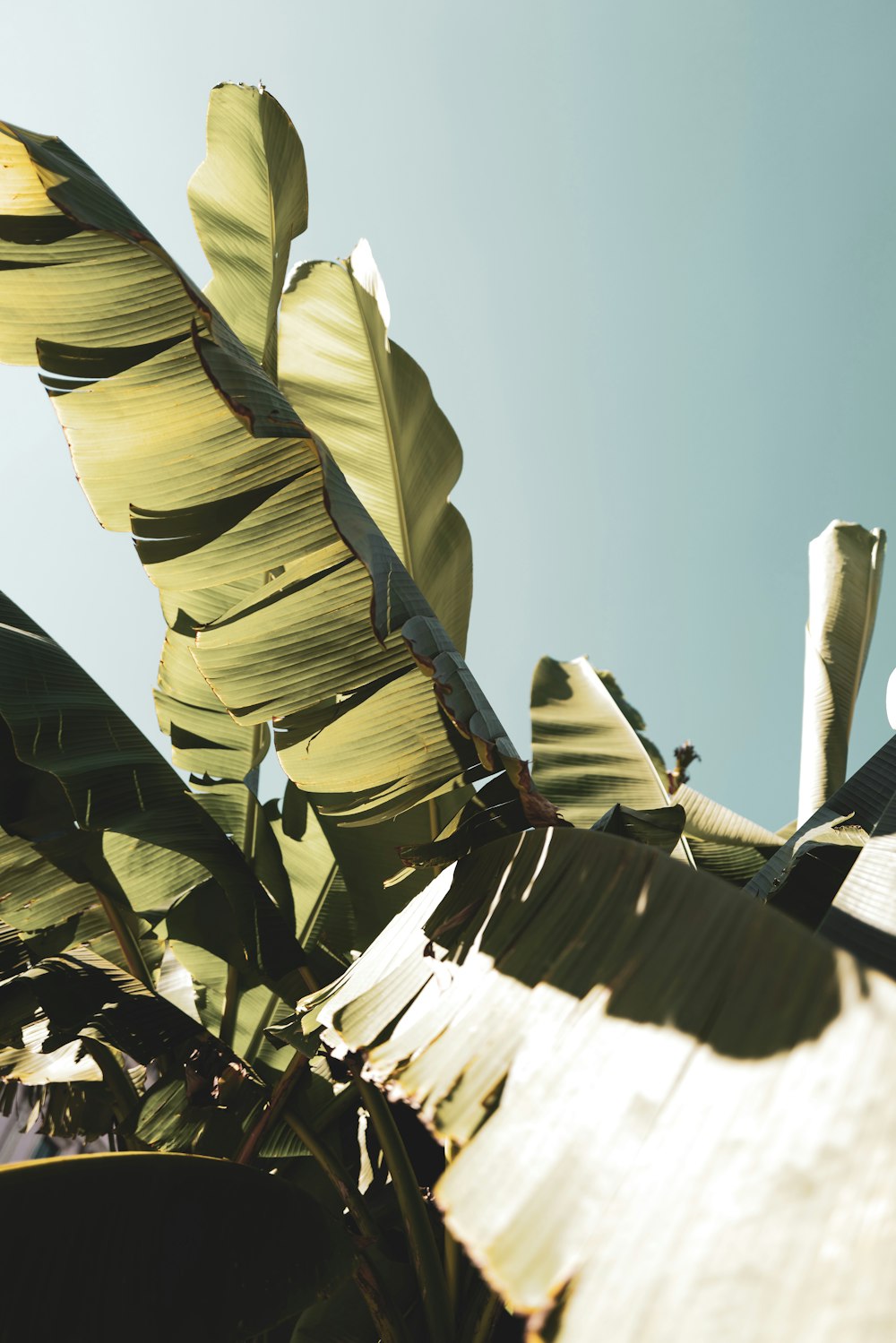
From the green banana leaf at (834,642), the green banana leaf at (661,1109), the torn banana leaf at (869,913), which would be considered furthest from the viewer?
the green banana leaf at (834,642)

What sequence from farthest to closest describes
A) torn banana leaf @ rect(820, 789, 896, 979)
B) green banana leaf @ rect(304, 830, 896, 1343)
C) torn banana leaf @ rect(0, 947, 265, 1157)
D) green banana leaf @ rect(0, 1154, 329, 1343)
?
torn banana leaf @ rect(0, 947, 265, 1157)
green banana leaf @ rect(0, 1154, 329, 1343)
torn banana leaf @ rect(820, 789, 896, 979)
green banana leaf @ rect(304, 830, 896, 1343)

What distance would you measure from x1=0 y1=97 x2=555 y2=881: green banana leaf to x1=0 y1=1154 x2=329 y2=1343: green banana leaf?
0.60 meters

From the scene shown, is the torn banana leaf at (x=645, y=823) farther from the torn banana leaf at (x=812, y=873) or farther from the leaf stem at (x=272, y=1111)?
the leaf stem at (x=272, y=1111)

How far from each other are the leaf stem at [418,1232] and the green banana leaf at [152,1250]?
254 mm

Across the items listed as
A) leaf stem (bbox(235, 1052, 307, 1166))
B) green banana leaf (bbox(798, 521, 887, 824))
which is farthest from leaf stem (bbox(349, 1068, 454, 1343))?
green banana leaf (bbox(798, 521, 887, 824))

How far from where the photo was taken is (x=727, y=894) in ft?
2.25

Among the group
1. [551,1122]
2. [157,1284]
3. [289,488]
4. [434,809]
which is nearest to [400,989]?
[551,1122]

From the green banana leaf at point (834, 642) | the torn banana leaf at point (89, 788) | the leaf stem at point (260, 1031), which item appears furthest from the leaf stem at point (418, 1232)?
the green banana leaf at point (834, 642)

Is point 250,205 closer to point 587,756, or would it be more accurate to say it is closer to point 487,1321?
point 587,756

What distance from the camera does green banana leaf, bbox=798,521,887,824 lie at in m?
2.49

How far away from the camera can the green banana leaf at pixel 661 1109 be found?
431mm

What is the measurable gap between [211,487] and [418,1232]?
4.63 feet

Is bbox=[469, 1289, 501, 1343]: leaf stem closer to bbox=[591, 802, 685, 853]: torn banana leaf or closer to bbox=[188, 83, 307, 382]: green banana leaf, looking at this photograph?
bbox=[591, 802, 685, 853]: torn banana leaf

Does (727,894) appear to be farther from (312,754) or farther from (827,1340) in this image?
(312,754)
